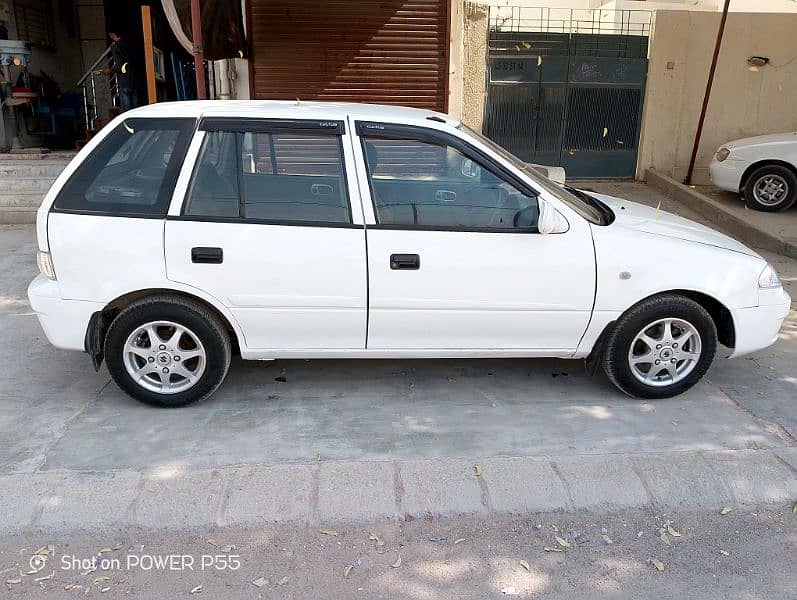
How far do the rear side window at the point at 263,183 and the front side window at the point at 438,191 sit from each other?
0.73ft

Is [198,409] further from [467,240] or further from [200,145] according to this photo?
[467,240]

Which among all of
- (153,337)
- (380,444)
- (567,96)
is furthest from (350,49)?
(380,444)

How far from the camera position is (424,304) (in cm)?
382

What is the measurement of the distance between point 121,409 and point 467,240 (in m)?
→ 2.32

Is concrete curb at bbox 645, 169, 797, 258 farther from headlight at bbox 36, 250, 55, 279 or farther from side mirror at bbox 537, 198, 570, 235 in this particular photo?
headlight at bbox 36, 250, 55, 279

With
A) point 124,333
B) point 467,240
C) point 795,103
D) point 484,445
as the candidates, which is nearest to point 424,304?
point 467,240

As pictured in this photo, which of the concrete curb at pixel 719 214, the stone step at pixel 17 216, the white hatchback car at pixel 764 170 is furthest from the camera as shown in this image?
the white hatchback car at pixel 764 170

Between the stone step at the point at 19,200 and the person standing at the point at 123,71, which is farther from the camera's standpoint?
the person standing at the point at 123,71

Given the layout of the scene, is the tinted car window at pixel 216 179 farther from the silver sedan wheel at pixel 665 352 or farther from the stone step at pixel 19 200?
the stone step at pixel 19 200

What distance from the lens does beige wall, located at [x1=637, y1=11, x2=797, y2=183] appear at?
1081 centimetres

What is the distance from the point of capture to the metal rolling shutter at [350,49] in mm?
9516

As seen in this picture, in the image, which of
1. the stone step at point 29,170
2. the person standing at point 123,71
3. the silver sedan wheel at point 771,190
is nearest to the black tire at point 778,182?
the silver sedan wheel at point 771,190

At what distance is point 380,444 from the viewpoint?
364cm

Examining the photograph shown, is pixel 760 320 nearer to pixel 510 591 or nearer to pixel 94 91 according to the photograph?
pixel 510 591
